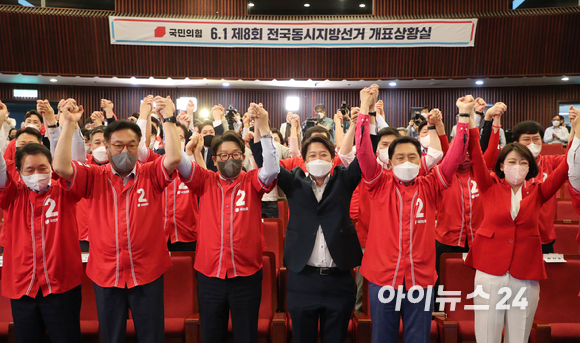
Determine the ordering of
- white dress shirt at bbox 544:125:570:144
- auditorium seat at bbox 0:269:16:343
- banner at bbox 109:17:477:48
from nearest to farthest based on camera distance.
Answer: auditorium seat at bbox 0:269:16:343
banner at bbox 109:17:477:48
white dress shirt at bbox 544:125:570:144

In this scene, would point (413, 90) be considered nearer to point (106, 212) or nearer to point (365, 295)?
point (365, 295)

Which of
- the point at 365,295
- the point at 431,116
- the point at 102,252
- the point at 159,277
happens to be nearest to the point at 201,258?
the point at 159,277

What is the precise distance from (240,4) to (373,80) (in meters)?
3.44

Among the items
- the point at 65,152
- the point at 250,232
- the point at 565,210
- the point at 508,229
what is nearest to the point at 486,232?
the point at 508,229

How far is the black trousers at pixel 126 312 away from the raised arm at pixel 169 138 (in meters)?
0.63

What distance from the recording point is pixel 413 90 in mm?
10484

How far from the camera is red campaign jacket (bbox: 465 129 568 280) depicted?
2.21 meters

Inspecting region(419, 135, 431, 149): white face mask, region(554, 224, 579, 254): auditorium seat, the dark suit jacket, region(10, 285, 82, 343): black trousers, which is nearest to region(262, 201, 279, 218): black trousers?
region(419, 135, 431, 149): white face mask

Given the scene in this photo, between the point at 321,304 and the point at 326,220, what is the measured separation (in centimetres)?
43

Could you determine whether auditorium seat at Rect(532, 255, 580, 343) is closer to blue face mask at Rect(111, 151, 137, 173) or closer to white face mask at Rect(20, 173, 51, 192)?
blue face mask at Rect(111, 151, 137, 173)

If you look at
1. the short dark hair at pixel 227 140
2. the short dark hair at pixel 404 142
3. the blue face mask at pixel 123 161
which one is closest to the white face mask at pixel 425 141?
the short dark hair at pixel 404 142

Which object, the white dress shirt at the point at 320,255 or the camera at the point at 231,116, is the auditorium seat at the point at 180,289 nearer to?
the white dress shirt at the point at 320,255

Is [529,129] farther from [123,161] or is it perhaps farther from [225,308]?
[123,161]

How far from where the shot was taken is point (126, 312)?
2082mm
